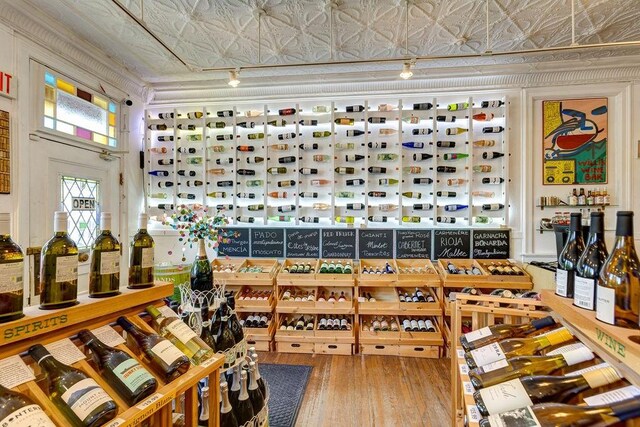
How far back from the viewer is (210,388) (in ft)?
3.72

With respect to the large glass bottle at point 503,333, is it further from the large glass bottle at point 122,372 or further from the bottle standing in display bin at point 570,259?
the large glass bottle at point 122,372

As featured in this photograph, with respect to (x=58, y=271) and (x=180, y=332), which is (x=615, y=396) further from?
(x=58, y=271)

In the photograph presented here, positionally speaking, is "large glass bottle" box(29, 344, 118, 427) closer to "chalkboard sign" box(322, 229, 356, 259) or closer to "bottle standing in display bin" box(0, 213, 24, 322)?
"bottle standing in display bin" box(0, 213, 24, 322)

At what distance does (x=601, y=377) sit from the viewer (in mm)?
869

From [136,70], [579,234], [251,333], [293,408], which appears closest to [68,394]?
[579,234]

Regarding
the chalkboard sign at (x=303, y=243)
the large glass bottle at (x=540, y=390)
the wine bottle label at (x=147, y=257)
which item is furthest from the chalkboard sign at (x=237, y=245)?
the large glass bottle at (x=540, y=390)

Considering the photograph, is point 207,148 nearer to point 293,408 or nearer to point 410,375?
point 293,408

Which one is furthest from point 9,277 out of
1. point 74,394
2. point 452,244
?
point 452,244

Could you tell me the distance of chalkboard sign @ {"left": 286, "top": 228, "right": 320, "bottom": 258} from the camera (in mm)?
3941

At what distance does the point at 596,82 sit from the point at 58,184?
5.91 metres

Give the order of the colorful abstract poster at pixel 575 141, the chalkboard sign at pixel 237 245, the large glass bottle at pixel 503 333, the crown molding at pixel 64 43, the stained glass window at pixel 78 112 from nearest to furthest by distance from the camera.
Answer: the large glass bottle at pixel 503 333 < the crown molding at pixel 64 43 < the stained glass window at pixel 78 112 < the colorful abstract poster at pixel 575 141 < the chalkboard sign at pixel 237 245

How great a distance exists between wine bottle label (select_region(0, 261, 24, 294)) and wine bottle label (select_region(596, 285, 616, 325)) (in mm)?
1629

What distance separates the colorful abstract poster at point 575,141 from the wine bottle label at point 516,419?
12.0 feet

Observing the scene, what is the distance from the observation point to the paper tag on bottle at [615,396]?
736mm
